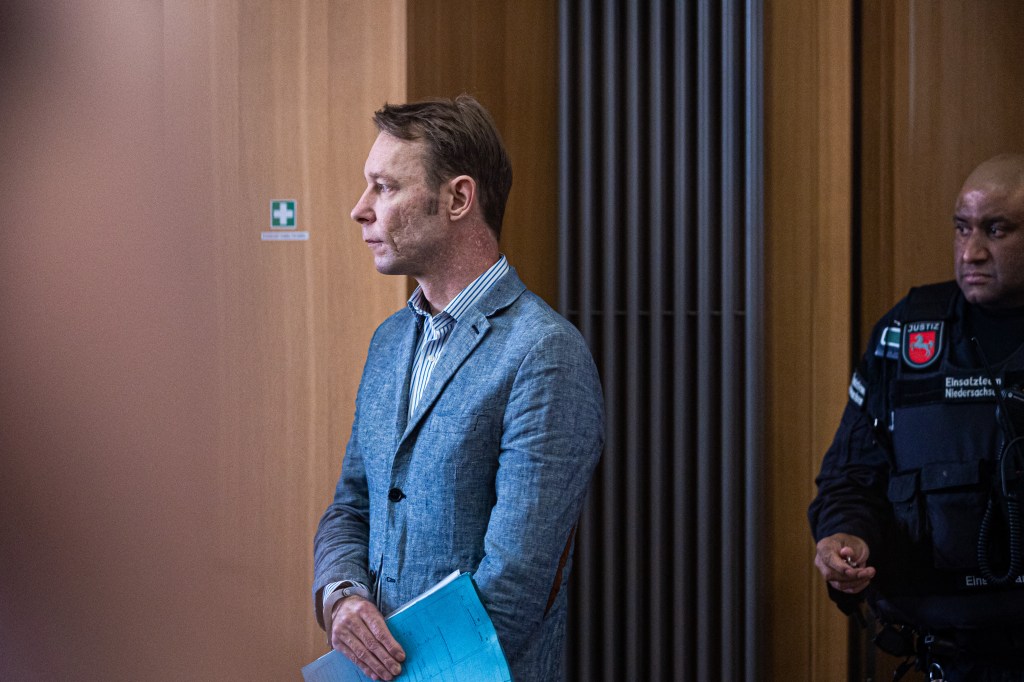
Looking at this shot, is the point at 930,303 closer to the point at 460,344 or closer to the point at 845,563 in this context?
the point at 845,563

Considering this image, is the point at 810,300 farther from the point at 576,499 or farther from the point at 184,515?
the point at 184,515

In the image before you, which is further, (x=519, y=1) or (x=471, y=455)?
(x=519, y=1)

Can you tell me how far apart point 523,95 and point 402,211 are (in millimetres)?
1588

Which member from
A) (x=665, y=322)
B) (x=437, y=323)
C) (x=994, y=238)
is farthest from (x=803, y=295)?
(x=437, y=323)

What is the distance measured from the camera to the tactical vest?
89.4 inches

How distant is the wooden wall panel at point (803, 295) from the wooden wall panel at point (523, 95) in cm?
69

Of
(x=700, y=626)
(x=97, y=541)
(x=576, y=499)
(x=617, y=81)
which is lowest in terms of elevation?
(x=700, y=626)

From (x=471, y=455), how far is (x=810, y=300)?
5.92 ft

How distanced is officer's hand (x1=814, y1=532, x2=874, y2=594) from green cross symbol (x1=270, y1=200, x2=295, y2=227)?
1.71 m

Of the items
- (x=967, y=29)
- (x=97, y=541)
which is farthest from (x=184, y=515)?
(x=967, y=29)

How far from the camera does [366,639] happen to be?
1577mm

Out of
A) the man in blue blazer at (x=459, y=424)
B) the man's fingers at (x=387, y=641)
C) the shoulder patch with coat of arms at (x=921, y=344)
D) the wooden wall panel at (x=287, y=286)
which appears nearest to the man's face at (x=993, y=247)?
the shoulder patch with coat of arms at (x=921, y=344)

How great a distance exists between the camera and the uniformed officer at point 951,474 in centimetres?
224

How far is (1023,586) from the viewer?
2.21 m
